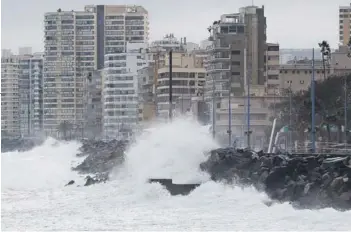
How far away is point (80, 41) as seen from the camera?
175 metres

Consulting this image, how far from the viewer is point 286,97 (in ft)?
248

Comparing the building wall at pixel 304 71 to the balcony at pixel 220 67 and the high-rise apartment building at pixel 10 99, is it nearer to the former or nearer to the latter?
the balcony at pixel 220 67

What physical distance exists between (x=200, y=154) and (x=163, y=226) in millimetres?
18246

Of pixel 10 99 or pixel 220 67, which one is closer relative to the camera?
pixel 220 67

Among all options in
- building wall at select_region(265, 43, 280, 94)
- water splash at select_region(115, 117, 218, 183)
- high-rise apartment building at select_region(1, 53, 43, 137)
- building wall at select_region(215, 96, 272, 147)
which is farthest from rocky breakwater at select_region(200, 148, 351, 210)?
high-rise apartment building at select_region(1, 53, 43, 137)

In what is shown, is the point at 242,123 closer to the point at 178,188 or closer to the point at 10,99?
the point at 178,188

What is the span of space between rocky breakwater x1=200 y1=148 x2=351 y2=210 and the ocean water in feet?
1.37

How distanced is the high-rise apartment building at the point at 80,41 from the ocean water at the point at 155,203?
115 meters

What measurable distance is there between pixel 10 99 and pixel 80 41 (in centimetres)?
2129

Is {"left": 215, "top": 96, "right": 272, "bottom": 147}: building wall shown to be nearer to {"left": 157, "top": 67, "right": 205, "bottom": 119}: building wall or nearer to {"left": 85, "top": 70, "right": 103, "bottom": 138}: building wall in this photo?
{"left": 157, "top": 67, "right": 205, "bottom": 119}: building wall

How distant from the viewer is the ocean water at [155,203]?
74.5 ft

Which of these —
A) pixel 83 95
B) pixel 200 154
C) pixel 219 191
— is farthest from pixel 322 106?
pixel 83 95

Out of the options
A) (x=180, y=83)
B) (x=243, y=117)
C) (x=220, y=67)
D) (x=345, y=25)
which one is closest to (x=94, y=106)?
(x=345, y=25)

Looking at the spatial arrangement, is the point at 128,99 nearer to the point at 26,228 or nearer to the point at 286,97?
the point at 286,97
